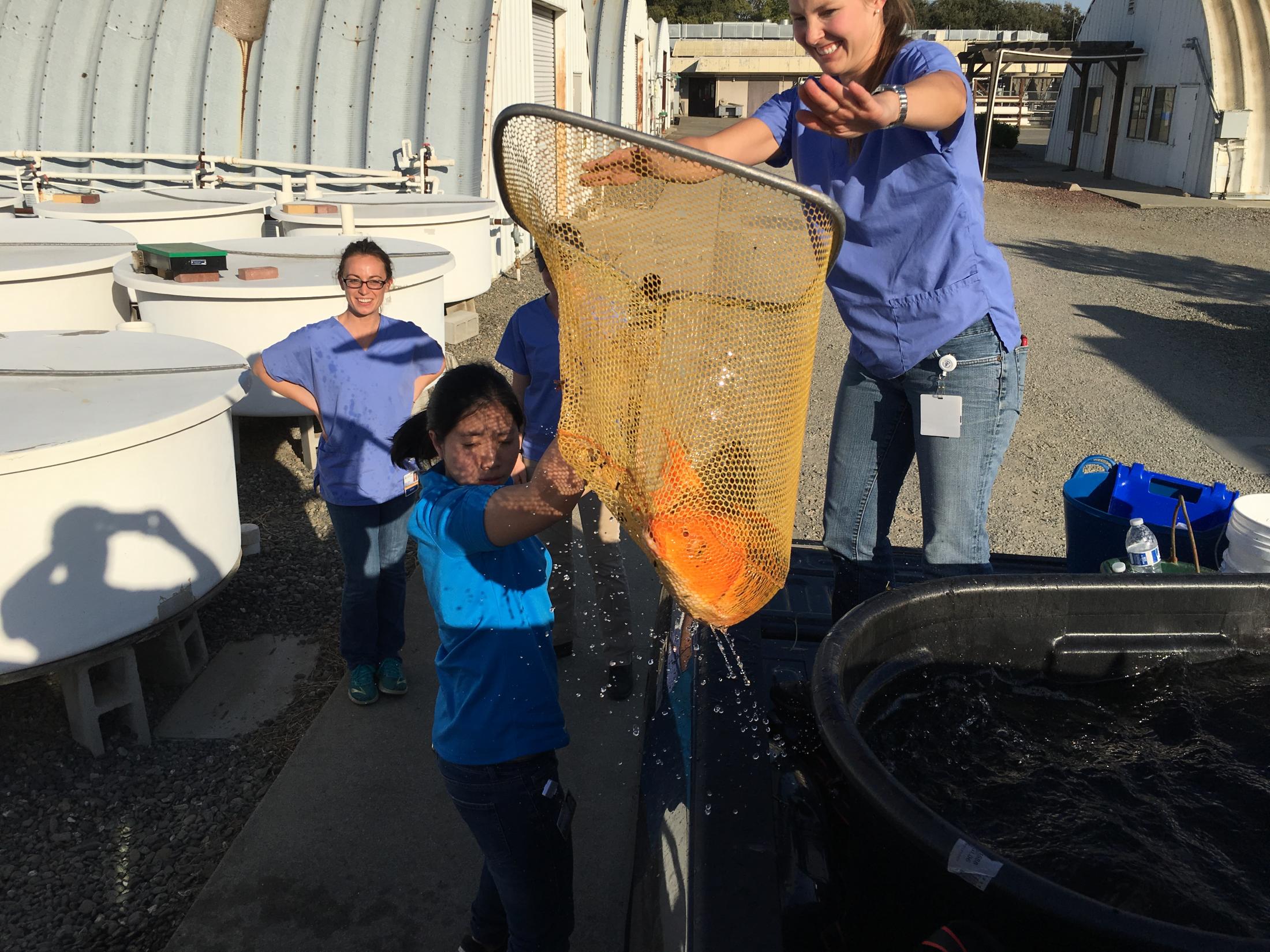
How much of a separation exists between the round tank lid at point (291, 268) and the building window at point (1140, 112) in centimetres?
2344

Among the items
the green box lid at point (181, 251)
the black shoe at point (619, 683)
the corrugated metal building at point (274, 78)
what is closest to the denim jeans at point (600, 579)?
the black shoe at point (619, 683)

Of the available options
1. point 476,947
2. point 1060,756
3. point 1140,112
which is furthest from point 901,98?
point 1140,112

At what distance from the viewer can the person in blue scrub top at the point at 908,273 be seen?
6.97ft

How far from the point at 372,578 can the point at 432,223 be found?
608 centimetres

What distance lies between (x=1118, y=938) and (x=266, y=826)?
2.71m

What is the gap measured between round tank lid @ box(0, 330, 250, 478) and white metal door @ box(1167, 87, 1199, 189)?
23.9m

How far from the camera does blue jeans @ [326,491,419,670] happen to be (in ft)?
12.4

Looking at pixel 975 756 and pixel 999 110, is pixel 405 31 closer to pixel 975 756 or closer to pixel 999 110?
pixel 975 756

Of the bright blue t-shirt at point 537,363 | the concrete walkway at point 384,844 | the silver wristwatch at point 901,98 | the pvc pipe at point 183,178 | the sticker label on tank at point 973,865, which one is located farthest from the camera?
the pvc pipe at point 183,178

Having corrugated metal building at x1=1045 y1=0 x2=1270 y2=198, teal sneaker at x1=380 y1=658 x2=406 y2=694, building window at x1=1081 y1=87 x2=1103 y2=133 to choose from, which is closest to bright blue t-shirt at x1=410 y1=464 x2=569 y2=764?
teal sneaker at x1=380 y1=658 x2=406 y2=694

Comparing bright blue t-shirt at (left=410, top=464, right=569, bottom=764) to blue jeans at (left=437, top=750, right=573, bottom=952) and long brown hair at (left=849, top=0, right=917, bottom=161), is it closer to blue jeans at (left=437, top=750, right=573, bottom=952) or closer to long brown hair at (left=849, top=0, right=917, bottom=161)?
blue jeans at (left=437, top=750, right=573, bottom=952)

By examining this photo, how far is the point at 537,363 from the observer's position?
3.55 metres

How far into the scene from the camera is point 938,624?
2.16 meters

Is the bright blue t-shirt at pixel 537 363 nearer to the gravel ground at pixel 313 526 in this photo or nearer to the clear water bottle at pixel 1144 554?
the gravel ground at pixel 313 526
